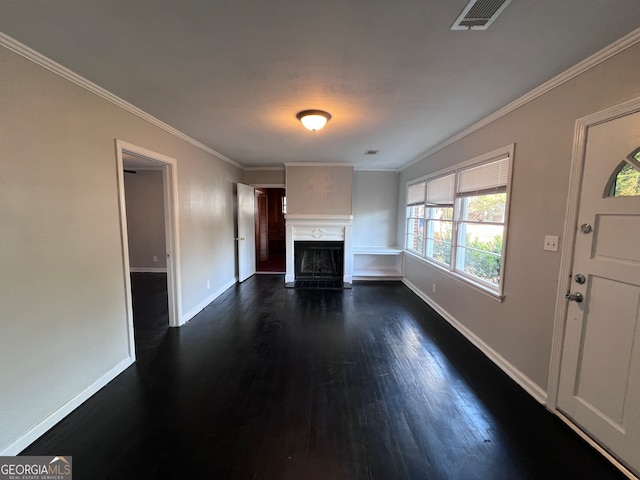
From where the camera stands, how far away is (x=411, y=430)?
171cm

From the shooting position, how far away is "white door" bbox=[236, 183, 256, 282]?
5.11 metres

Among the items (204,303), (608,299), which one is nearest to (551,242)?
(608,299)

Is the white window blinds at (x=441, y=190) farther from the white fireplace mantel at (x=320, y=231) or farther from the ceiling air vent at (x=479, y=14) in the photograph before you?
the ceiling air vent at (x=479, y=14)

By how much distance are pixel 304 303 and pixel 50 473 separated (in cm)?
298

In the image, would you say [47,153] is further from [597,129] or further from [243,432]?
[597,129]

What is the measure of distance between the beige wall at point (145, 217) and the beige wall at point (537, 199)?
20.4 ft

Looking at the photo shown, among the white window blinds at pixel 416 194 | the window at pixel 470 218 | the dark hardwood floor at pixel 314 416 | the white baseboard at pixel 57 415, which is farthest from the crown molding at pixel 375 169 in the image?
the white baseboard at pixel 57 415

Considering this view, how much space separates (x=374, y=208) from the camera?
5824 millimetres

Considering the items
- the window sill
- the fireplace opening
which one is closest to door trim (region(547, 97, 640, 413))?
the window sill

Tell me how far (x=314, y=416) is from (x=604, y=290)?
2.02m

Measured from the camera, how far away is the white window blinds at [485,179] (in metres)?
2.49

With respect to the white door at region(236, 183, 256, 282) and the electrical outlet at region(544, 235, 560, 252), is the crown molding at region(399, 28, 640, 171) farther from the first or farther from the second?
the white door at region(236, 183, 256, 282)

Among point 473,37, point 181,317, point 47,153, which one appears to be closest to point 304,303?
point 181,317

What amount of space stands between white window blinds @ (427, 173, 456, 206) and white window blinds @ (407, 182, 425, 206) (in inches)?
12.7
